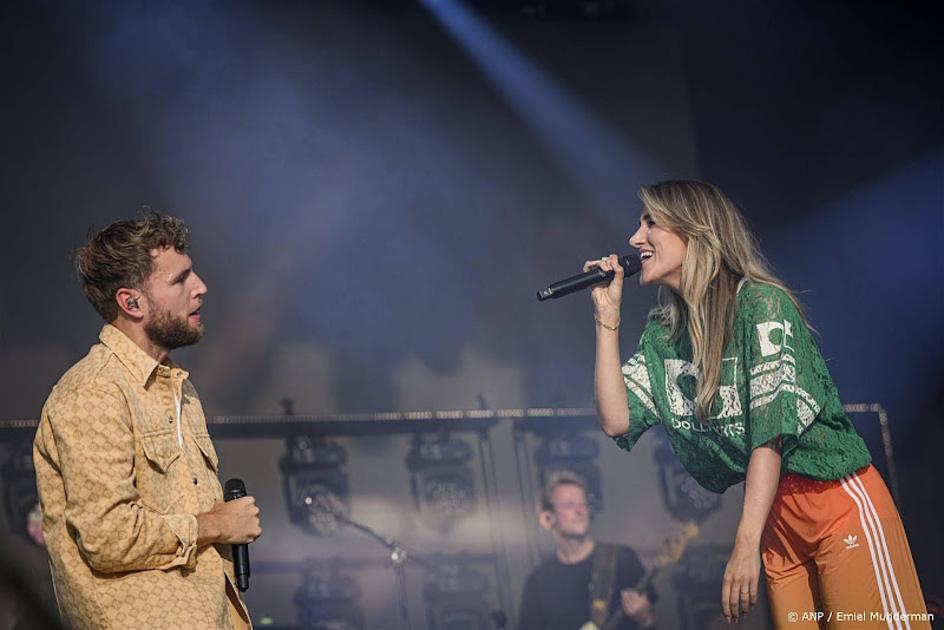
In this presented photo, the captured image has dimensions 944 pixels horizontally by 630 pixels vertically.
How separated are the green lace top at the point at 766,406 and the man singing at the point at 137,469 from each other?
99 centimetres

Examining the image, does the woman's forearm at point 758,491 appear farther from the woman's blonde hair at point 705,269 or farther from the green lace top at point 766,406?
the woman's blonde hair at point 705,269

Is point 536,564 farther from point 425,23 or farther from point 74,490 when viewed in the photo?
point 74,490

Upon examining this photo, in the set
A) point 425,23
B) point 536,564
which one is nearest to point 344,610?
point 536,564

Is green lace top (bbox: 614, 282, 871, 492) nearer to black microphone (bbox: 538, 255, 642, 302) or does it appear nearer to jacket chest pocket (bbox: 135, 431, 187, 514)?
black microphone (bbox: 538, 255, 642, 302)

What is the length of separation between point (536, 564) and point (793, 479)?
3.24m

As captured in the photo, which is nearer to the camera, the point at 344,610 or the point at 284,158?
the point at 344,610

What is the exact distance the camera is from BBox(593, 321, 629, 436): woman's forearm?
2803mm

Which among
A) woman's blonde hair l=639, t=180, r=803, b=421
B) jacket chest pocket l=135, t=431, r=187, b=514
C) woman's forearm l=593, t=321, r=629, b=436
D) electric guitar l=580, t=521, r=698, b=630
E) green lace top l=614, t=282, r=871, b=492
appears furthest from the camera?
electric guitar l=580, t=521, r=698, b=630

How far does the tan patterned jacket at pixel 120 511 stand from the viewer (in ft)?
7.21

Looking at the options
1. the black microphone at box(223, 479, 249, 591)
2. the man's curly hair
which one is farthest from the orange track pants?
the man's curly hair

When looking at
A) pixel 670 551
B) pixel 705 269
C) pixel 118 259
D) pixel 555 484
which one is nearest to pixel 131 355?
pixel 118 259

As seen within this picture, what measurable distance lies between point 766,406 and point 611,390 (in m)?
0.46

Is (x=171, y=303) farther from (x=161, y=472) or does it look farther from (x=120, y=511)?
(x=120, y=511)

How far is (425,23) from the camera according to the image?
5.92m
